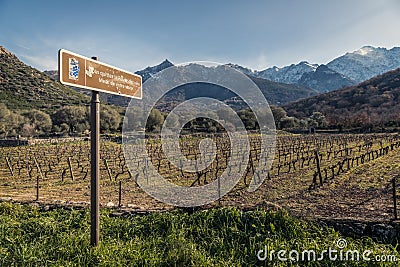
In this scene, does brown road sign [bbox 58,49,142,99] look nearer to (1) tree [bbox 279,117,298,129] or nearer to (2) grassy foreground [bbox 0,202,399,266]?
(2) grassy foreground [bbox 0,202,399,266]

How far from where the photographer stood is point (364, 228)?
3.99 m

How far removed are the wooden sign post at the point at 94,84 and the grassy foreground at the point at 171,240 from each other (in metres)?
0.38

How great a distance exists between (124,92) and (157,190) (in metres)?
6.94

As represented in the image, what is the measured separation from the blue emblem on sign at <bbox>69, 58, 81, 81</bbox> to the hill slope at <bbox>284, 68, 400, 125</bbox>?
8146cm

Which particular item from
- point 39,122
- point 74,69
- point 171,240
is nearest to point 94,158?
point 74,69

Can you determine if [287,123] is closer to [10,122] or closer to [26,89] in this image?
[10,122]

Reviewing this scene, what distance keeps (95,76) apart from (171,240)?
228 centimetres

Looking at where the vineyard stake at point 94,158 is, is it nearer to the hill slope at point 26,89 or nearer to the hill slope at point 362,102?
the hill slope at point 26,89

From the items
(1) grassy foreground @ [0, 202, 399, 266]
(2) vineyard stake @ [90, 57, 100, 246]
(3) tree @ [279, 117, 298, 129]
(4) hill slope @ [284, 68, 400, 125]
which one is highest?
(4) hill slope @ [284, 68, 400, 125]

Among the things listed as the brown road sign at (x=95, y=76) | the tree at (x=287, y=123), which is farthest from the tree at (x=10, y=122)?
the tree at (x=287, y=123)

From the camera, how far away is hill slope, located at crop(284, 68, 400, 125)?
8244cm

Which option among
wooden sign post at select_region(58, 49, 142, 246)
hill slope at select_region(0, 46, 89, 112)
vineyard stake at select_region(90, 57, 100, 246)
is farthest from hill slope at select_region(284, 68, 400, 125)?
vineyard stake at select_region(90, 57, 100, 246)

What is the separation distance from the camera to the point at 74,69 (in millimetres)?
3180

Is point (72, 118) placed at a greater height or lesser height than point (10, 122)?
greater
